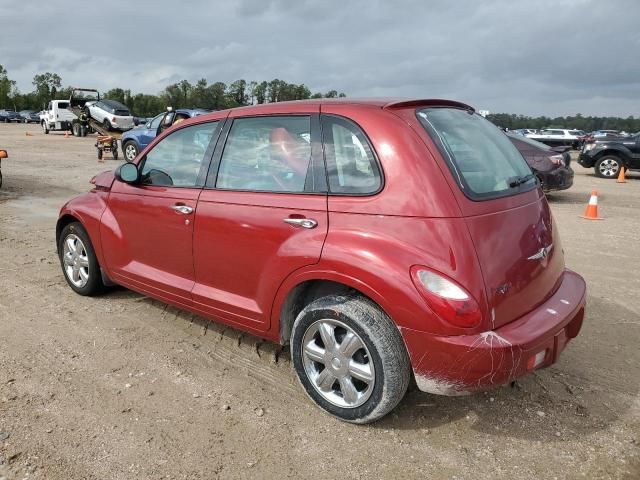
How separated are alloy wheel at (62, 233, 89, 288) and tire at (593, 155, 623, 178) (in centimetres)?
1686

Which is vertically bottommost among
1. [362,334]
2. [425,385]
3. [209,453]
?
[209,453]

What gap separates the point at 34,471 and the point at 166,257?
5.41 ft

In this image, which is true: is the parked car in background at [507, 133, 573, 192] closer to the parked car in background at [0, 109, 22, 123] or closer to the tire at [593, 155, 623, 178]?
the tire at [593, 155, 623, 178]

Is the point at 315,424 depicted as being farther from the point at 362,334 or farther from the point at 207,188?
the point at 207,188

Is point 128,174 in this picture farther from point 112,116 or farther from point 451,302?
point 112,116

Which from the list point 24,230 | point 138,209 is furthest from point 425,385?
point 24,230

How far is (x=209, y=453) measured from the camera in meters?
2.73

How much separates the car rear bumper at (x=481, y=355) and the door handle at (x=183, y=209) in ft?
5.66

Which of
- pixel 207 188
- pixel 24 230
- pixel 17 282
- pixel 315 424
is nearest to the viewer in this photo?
pixel 315 424

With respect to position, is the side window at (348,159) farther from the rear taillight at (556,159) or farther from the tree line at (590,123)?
the tree line at (590,123)

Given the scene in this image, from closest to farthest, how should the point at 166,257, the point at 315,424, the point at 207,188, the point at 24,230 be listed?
the point at 315,424, the point at 207,188, the point at 166,257, the point at 24,230

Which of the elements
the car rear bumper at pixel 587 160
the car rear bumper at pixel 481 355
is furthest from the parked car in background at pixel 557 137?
the car rear bumper at pixel 481 355

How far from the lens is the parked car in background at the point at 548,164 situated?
1088 centimetres

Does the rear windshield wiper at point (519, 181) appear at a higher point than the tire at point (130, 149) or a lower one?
higher
